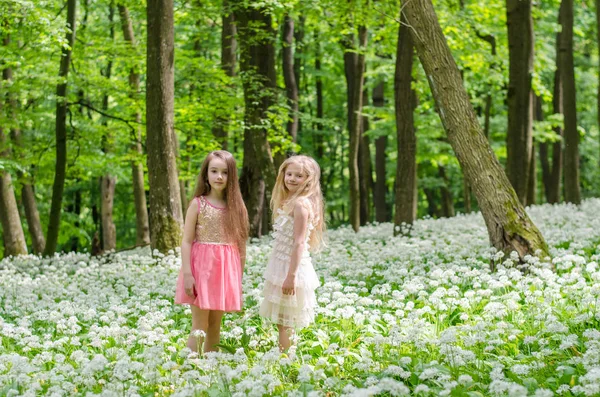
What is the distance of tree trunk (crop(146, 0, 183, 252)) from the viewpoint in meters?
13.2

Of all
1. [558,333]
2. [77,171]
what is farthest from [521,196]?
[77,171]

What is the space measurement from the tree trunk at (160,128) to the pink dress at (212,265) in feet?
22.0

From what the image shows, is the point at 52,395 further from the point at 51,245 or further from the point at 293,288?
the point at 51,245

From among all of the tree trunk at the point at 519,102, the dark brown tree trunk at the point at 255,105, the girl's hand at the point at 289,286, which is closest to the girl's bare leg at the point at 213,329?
the girl's hand at the point at 289,286

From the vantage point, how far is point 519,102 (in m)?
16.8

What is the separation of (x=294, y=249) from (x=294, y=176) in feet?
2.25

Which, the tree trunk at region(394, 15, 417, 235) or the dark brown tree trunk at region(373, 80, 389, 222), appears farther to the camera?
the dark brown tree trunk at region(373, 80, 389, 222)

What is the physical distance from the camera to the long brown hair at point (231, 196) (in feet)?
21.9

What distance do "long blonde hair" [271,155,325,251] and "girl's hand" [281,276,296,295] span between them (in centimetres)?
61

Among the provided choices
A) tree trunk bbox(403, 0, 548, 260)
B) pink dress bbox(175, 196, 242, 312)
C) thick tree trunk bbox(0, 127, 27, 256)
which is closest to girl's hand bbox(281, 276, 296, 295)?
pink dress bbox(175, 196, 242, 312)

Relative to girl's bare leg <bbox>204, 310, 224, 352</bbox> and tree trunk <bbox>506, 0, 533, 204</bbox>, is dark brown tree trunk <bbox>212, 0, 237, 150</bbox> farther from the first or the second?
girl's bare leg <bbox>204, 310, 224, 352</bbox>

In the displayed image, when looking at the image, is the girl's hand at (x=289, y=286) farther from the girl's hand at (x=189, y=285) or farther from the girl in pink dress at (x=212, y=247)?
the girl's hand at (x=189, y=285)

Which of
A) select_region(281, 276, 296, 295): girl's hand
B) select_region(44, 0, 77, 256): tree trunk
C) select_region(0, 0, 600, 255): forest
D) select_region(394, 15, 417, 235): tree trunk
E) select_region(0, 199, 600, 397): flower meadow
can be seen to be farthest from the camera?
select_region(44, 0, 77, 256): tree trunk

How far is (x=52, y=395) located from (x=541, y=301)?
190 inches
